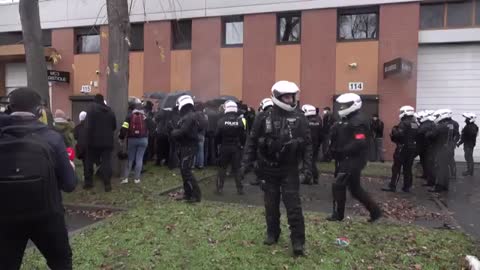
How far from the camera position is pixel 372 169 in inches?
555

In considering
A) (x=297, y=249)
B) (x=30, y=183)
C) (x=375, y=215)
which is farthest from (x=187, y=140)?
(x=30, y=183)

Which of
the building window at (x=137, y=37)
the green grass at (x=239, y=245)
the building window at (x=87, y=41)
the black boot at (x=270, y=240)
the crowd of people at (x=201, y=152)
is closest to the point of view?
the crowd of people at (x=201, y=152)

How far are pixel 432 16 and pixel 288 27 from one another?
5.17 m

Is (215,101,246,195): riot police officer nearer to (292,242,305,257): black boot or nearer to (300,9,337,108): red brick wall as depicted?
(292,242,305,257): black boot

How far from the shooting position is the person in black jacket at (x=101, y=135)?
889cm

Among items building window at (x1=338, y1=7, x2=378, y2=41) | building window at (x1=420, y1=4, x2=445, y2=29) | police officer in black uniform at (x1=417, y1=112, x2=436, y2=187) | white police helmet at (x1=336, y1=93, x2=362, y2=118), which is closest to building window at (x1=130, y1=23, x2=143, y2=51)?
building window at (x1=338, y1=7, x2=378, y2=41)

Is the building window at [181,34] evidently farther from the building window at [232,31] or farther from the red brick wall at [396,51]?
the red brick wall at [396,51]

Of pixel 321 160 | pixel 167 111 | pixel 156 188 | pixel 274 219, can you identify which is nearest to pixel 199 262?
pixel 274 219

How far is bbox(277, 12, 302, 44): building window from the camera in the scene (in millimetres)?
18359

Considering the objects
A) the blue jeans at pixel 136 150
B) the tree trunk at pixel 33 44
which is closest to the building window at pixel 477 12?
the blue jeans at pixel 136 150

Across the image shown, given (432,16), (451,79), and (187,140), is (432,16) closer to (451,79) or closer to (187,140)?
(451,79)

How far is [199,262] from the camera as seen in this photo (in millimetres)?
5137

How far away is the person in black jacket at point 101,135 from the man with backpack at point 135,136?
35 centimetres

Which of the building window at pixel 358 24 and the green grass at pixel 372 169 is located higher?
the building window at pixel 358 24
